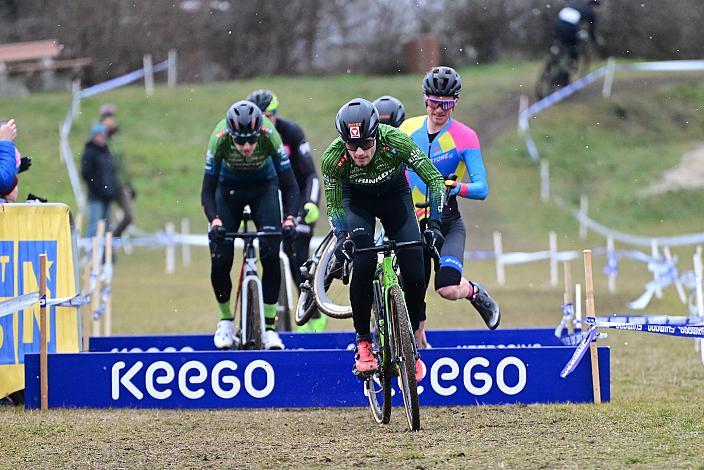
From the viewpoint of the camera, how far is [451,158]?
1021 cm

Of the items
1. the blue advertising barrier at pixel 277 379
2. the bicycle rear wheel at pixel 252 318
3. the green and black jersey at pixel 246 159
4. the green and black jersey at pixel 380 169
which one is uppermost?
the green and black jersey at pixel 246 159

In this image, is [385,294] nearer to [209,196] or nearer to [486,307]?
[486,307]

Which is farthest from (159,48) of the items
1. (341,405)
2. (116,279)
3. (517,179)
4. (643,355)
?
(341,405)

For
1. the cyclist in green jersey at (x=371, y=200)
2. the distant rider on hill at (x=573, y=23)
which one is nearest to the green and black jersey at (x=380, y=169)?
the cyclist in green jersey at (x=371, y=200)

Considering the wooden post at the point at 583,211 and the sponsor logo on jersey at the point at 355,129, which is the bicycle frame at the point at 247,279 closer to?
the sponsor logo on jersey at the point at 355,129

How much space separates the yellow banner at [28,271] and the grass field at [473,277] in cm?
71

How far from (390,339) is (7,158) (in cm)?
377

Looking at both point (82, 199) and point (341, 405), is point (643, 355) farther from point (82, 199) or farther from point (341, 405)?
point (82, 199)

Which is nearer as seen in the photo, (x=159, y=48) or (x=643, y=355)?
(x=643, y=355)

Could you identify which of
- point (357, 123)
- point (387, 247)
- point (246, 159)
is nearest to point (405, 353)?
point (387, 247)

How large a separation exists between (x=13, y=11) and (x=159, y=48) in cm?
511

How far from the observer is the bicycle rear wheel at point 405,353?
8.19 metres

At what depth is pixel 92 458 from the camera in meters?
7.55

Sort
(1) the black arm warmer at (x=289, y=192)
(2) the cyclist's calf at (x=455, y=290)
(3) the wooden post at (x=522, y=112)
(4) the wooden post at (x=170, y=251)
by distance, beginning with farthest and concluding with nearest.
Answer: (3) the wooden post at (x=522, y=112)
(4) the wooden post at (x=170, y=251)
(1) the black arm warmer at (x=289, y=192)
(2) the cyclist's calf at (x=455, y=290)
